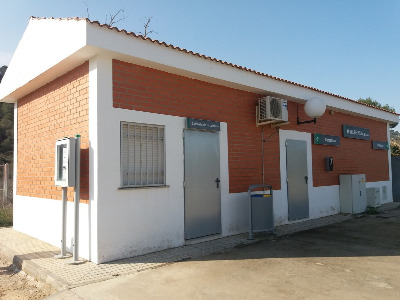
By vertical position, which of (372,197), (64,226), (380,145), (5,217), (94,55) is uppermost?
(94,55)

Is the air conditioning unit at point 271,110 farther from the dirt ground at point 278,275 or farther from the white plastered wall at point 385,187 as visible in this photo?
the white plastered wall at point 385,187

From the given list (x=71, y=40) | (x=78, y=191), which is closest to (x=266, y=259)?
(x=78, y=191)

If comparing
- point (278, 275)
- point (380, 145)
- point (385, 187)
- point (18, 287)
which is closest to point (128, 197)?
point (18, 287)

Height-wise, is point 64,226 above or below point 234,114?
below

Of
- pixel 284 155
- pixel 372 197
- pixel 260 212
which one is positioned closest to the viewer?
pixel 260 212

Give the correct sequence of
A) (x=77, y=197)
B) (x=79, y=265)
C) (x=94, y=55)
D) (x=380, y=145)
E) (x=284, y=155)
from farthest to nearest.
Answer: (x=380, y=145), (x=284, y=155), (x=94, y=55), (x=77, y=197), (x=79, y=265)

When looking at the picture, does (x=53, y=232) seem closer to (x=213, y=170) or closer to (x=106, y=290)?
(x=106, y=290)

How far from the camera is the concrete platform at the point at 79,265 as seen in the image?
4582 mm

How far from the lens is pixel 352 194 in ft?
34.0

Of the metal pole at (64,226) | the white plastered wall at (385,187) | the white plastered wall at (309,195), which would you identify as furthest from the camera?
the white plastered wall at (385,187)

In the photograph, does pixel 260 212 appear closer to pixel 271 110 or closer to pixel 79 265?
pixel 271 110

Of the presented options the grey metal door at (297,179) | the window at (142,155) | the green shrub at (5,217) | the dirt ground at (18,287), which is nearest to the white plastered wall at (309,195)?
the grey metal door at (297,179)

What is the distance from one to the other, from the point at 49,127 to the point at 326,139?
8110 mm

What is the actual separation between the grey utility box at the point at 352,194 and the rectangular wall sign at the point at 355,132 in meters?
1.55
